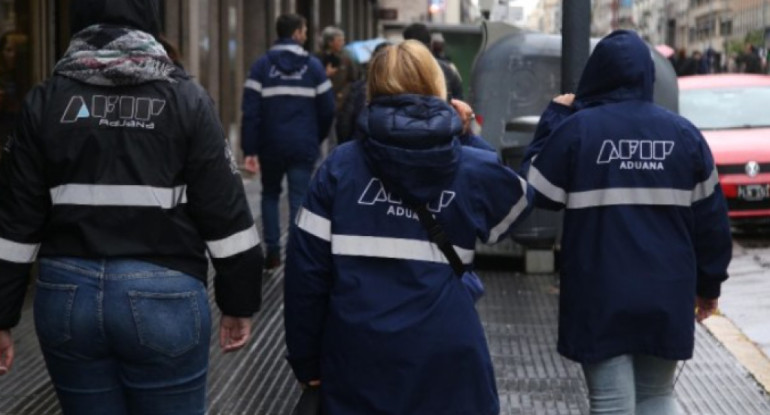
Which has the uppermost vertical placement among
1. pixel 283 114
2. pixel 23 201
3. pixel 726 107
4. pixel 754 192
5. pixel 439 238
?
pixel 23 201

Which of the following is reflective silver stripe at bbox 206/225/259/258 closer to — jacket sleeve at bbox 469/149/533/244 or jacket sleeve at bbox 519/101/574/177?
jacket sleeve at bbox 469/149/533/244

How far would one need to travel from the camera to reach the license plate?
15094 millimetres

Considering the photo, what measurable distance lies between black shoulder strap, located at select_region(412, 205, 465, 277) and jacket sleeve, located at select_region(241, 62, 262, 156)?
7371mm

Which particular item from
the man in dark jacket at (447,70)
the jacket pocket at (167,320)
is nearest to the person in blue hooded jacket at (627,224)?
the jacket pocket at (167,320)

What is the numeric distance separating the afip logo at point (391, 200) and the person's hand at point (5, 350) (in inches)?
38.9

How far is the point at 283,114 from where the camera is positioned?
1156 centimetres

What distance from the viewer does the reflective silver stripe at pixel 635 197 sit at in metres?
5.21

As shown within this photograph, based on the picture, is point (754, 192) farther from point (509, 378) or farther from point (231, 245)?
point (231, 245)

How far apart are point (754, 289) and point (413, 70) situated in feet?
26.1

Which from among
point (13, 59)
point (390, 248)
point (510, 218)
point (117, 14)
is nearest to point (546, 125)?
point (510, 218)

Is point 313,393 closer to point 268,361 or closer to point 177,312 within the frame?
point 177,312

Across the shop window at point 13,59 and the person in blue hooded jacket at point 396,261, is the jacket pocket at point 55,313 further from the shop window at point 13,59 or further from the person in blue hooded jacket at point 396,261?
the shop window at point 13,59

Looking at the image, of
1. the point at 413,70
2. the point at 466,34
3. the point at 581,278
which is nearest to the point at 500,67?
the point at 581,278

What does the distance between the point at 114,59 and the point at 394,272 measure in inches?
35.7
